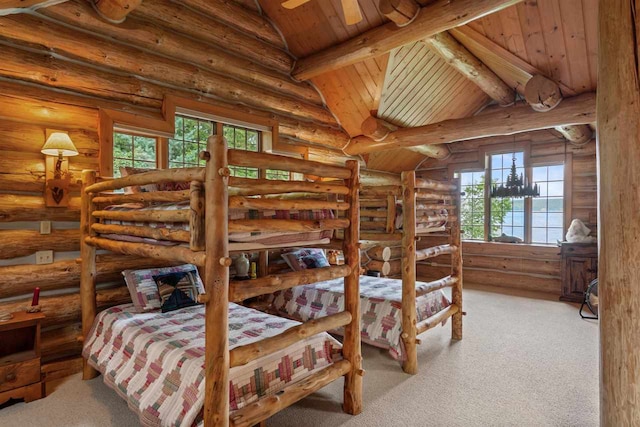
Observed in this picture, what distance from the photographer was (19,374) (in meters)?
2.63

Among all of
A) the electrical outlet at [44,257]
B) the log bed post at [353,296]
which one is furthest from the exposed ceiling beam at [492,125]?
the electrical outlet at [44,257]

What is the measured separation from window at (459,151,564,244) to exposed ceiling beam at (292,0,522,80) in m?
3.31

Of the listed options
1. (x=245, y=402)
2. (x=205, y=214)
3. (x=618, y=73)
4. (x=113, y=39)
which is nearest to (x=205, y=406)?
(x=245, y=402)

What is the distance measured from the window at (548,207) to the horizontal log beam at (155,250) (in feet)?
21.9

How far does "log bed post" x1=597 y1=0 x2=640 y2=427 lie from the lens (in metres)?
1.59

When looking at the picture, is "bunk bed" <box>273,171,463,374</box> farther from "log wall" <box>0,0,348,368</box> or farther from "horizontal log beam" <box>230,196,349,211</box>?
"log wall" <box>0,0,348,368</box>

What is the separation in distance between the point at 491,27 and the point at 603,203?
11.0ft

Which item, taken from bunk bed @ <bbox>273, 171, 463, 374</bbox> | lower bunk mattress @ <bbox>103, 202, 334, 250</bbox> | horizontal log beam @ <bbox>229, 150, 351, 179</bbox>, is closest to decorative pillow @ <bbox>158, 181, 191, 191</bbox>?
lower bunk mattress @ <bbox>103, 202, 334, 250</bbox>

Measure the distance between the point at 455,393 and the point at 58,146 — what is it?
3.88 metres

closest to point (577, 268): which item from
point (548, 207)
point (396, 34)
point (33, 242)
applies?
point (548, 207)

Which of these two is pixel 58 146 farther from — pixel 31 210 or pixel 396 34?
pixel 396 34

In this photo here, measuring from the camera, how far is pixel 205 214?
177 centimetres

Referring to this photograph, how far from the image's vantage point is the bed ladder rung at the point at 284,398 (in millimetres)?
1906

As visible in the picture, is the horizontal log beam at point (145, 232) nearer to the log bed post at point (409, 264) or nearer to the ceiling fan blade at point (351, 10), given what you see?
the log bed post at point (409, 264)
